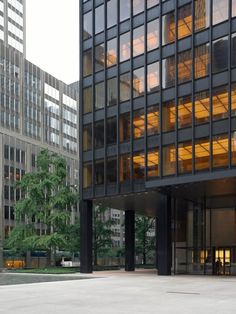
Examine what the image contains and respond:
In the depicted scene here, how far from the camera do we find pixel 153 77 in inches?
1854

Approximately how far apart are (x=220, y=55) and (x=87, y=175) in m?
17.6

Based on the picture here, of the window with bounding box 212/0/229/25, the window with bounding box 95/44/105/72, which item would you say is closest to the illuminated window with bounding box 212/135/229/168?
the window with bounding box 212/0/229/25

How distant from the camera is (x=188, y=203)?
50406 millimetres

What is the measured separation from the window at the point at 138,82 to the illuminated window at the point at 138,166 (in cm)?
520

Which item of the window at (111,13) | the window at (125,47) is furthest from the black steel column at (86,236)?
the window at (111,13)

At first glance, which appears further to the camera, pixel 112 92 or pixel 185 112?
pixel 112 92

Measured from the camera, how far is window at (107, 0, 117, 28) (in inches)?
2026

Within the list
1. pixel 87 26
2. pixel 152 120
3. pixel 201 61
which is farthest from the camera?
pixel 87 26

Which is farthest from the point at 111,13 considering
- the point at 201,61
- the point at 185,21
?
the point at 201,61

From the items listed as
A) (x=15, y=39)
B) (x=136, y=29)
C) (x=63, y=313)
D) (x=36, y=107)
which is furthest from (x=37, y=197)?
(x=15, y=39)

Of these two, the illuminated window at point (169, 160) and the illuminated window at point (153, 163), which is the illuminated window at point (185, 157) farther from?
the illuminated window at point (153, 163)

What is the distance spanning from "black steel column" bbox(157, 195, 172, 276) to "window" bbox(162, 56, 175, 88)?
9241 mm

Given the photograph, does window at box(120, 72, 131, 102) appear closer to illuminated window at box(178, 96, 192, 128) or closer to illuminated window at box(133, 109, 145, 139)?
illuminated window at box(133, 109, 145, 139)

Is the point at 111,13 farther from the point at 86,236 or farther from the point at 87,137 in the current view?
the point at 86,236
